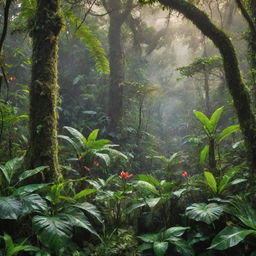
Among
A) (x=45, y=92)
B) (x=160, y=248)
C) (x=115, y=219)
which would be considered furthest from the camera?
(x=115, y=219)

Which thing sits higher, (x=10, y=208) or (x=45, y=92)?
(x=45, y=92)

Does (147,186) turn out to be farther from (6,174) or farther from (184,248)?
(6,174)

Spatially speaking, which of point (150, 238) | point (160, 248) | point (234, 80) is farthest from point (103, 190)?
point (234, 80)

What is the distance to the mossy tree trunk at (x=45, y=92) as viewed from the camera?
3.55 meters

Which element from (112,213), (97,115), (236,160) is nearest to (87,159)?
(112,213)

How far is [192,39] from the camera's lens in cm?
1541

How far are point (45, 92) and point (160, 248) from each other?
242cm

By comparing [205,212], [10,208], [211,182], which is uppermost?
[211,182]

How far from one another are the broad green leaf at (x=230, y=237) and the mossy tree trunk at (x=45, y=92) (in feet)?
6.76

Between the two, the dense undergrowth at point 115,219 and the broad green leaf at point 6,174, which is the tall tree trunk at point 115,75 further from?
the broad green leaf at point 6,174

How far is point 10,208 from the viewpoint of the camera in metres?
2.58

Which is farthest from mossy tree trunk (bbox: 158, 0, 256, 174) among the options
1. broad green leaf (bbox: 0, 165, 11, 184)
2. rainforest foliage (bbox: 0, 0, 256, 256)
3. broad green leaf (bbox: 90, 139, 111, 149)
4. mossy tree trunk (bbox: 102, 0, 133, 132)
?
mossy tree trunk (bbox: 102, 0, 133, 132)

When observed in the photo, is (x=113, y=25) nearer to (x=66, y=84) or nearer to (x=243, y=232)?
(x=66, y=84)

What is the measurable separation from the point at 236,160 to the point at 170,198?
2.47 m
